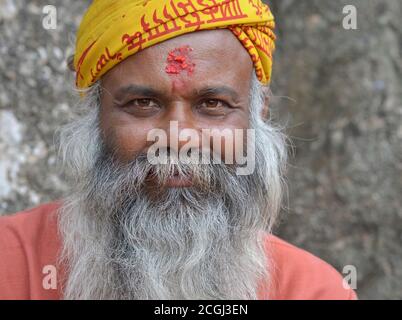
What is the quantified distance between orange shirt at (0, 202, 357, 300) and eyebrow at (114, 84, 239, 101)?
652 millimetres

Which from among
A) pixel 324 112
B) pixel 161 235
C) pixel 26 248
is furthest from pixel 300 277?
pixel 324 112

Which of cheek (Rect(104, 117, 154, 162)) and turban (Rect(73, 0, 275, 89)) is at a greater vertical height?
turban (Rect(73, 0, 275, 89))

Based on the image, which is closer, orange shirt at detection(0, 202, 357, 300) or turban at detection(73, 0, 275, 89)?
turban at detection(73, 0, 275, 89)

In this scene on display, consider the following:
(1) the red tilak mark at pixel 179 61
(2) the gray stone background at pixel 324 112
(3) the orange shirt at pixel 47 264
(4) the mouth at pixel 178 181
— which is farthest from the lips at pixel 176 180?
(2) the gray stone background at pixel 324 112

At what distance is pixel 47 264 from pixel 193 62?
36.6 inches

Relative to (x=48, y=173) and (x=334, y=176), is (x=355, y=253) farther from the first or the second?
(x=48, y=173)

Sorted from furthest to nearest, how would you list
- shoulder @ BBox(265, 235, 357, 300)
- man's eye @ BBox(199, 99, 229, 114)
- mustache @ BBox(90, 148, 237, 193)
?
shoulder @ BBox(265, 235, 357, 300) → man's eye @ BBox(199, 99, 229, 114) → mustache @ BBox(90, 148, 237, 193)

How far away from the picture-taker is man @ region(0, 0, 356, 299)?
2621 millimetres

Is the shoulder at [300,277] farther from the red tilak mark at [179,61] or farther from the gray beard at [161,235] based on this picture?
the red tilak mark at [179,61]

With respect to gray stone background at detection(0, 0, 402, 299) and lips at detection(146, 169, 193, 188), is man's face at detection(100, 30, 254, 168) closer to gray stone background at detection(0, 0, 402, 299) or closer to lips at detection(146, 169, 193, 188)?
lips at detection(146, 169, 193, 188)

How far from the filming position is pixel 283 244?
124 inches

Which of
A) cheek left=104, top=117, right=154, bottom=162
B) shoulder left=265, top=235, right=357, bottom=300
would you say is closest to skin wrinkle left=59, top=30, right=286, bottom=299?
cheek left=104, top=117, right=154, bottom=162

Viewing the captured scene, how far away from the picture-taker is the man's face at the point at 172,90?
2.63 m

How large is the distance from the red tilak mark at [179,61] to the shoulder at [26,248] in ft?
2.70
